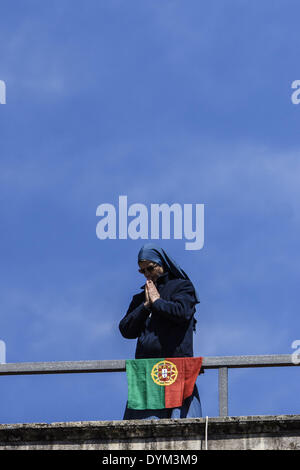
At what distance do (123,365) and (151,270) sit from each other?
1.59m

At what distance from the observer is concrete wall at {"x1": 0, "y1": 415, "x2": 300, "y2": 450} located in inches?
1005

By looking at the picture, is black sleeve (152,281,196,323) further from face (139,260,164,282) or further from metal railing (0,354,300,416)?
metal railing (0,354,300,416)

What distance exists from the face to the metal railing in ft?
4.82

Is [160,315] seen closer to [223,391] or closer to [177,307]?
[177,307]

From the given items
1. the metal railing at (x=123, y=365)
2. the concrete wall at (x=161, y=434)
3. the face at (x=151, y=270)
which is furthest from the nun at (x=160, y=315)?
the concrete wall at (x=161, y=434)

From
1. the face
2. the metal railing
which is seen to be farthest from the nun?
the metal railing

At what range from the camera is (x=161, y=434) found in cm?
2578

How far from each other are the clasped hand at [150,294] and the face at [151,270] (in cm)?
18

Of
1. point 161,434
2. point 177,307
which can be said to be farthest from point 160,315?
point 161,434
